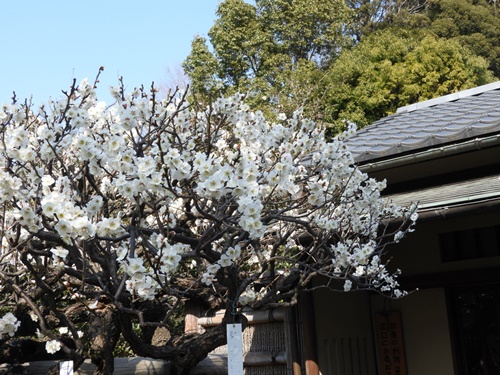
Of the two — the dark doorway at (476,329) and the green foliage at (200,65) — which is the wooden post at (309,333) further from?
the green foliage at (200,65)

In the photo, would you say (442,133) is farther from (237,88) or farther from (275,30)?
(275,30)

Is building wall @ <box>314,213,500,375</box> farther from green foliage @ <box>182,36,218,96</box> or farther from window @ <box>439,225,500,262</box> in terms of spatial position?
green foliage @ <box>182,36,218,96</box>

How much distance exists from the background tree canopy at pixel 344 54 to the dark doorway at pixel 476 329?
30.1 feet

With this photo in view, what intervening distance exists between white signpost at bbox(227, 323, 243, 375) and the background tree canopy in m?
11.5

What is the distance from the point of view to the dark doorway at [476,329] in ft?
21.3

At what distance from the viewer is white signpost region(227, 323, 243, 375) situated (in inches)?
166

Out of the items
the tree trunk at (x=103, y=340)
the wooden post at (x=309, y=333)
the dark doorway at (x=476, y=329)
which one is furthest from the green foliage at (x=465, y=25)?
the tree trunk at (x=103, y=340)

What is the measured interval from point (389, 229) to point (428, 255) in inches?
54.2

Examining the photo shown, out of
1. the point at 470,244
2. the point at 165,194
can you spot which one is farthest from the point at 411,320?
the point at 165,194

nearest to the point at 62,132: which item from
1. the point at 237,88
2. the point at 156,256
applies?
the point at 156,256

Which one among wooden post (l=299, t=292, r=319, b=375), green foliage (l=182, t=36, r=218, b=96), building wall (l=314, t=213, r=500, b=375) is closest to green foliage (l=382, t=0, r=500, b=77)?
green foliage (l=182, t=36, r=218, b=96)

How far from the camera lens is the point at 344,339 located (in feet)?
22.7

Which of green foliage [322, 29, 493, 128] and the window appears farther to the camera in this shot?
green foliage [322, 29, 493, 128]

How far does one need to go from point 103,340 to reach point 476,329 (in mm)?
3601
